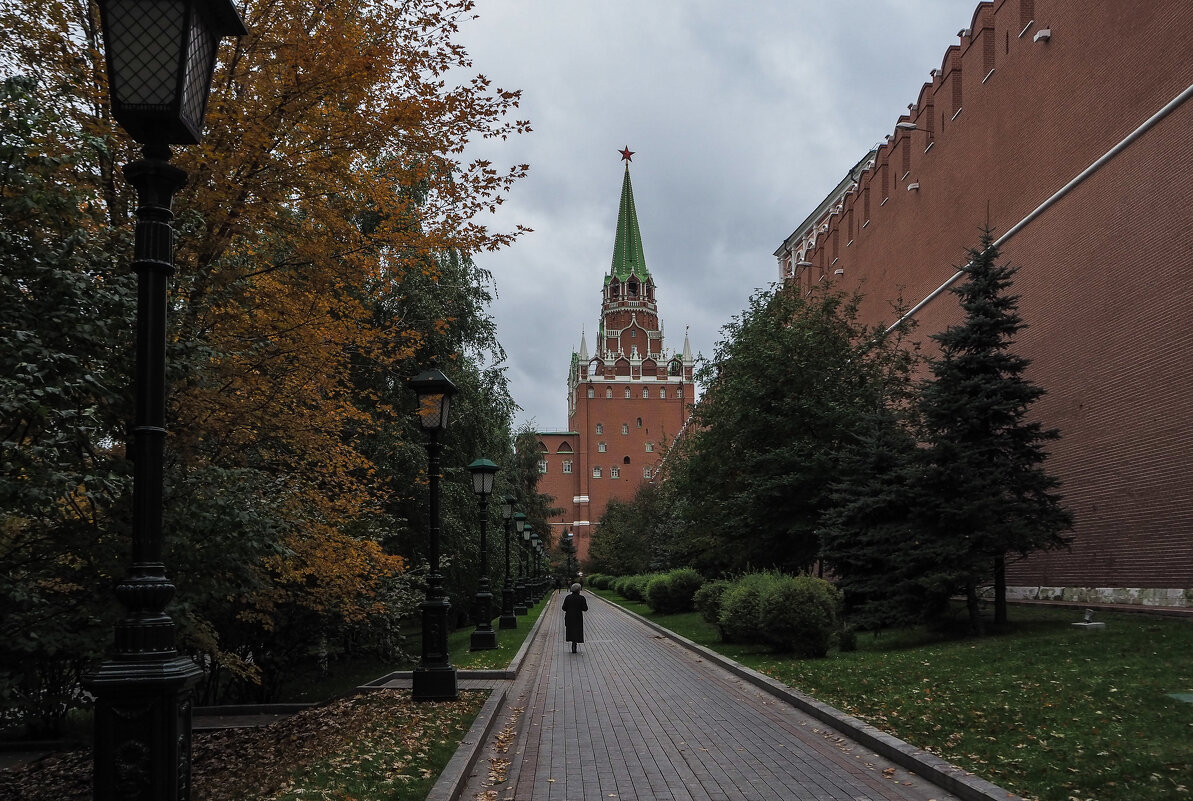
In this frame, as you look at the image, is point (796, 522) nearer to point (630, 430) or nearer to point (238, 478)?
point (238, 478)

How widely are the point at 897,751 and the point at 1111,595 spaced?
500 inches

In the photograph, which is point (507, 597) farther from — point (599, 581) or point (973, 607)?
point (599, 581)

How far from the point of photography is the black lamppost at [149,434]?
3.86 metres

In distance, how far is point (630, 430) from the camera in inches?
4473

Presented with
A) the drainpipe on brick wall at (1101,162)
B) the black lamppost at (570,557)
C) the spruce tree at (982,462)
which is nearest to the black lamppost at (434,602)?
the spruce tree at (982,462)

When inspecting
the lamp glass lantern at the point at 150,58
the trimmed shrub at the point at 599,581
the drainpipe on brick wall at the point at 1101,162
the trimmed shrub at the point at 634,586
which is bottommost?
the trimmed shrub at the point at 599,581

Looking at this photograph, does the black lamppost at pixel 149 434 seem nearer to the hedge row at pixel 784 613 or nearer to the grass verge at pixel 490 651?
the grass verge at pixel 490 651

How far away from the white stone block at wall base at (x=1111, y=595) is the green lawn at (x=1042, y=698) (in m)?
0.74

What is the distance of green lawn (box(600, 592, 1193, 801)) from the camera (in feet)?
22.1

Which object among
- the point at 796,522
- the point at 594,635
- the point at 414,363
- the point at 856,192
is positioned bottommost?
the point at 594,635

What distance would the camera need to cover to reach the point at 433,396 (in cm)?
1305

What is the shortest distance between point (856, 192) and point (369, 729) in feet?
105

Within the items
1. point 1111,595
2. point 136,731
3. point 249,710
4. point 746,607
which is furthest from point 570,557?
point 136,731

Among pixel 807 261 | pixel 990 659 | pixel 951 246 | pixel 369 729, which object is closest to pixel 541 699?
pixel 369 729
